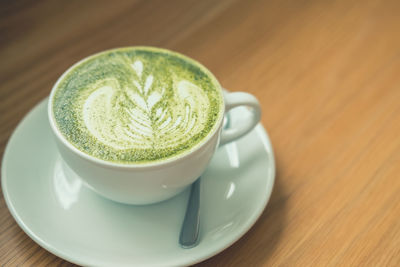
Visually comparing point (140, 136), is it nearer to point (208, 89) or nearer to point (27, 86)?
point (208, 89)

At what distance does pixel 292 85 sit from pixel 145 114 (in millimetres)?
399

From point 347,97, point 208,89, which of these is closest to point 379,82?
point 347,97

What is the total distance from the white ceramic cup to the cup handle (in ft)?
0.18

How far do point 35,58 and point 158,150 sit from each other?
0.47m

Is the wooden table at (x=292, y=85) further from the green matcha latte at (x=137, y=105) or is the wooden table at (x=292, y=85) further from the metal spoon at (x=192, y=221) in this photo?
the green matcha latte at (x=137, y=105)

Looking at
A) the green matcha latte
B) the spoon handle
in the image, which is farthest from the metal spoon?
the green matcha latte

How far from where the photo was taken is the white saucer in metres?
0.64

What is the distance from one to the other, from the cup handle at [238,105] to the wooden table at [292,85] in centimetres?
12

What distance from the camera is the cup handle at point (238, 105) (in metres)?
0.71

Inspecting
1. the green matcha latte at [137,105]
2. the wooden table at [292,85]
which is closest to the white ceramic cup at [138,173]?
the green matcha latte at [137,105]

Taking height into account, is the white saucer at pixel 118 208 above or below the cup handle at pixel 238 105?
below

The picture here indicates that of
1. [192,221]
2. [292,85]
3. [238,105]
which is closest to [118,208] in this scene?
[192,221]

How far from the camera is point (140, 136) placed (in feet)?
2.13

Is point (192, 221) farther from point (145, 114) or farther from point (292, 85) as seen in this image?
point (292, 85)
